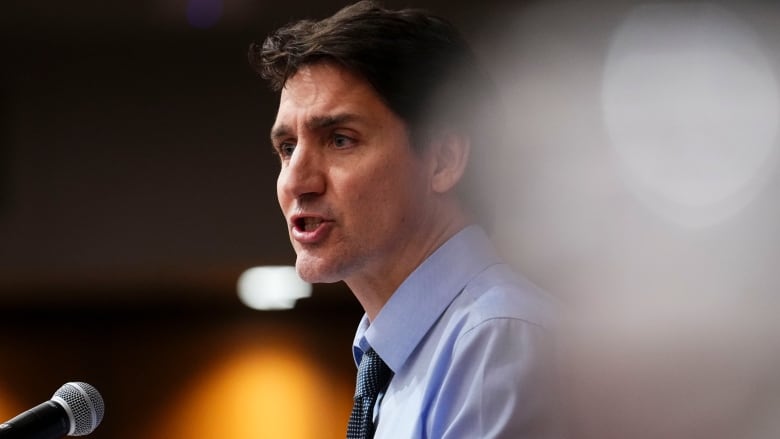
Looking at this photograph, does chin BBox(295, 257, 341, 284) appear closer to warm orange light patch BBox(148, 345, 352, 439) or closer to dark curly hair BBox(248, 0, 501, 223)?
dark curly hair BBox(248, 0, 501, 223)

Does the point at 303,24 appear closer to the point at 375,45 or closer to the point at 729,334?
the point at 375,45

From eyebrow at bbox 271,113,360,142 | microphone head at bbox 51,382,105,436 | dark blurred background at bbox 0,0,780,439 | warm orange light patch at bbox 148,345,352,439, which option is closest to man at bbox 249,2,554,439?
eyebrow at bbox 271,113,360,142

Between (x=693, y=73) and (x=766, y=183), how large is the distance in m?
0.42

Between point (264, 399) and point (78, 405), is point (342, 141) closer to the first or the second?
point (78, 405)

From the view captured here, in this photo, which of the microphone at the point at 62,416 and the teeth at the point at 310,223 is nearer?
the microphone at the point at 62,416

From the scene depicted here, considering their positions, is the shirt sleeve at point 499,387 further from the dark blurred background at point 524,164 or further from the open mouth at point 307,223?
the dark blurred background at point 524,164

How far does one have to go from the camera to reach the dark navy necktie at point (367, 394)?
3.38 feet

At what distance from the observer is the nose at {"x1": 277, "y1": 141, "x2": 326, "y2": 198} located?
100 cm

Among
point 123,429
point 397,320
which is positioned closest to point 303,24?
point 397,320

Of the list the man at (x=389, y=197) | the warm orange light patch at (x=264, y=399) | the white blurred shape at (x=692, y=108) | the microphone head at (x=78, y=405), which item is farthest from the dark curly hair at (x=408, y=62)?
the warm orange light patch at (x=264, y=399)

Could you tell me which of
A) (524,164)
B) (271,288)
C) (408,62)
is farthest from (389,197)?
(271,288)

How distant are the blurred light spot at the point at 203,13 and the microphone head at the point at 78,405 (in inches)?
96.6

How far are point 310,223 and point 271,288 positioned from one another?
2816 mm

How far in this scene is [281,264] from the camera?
11.3ft
